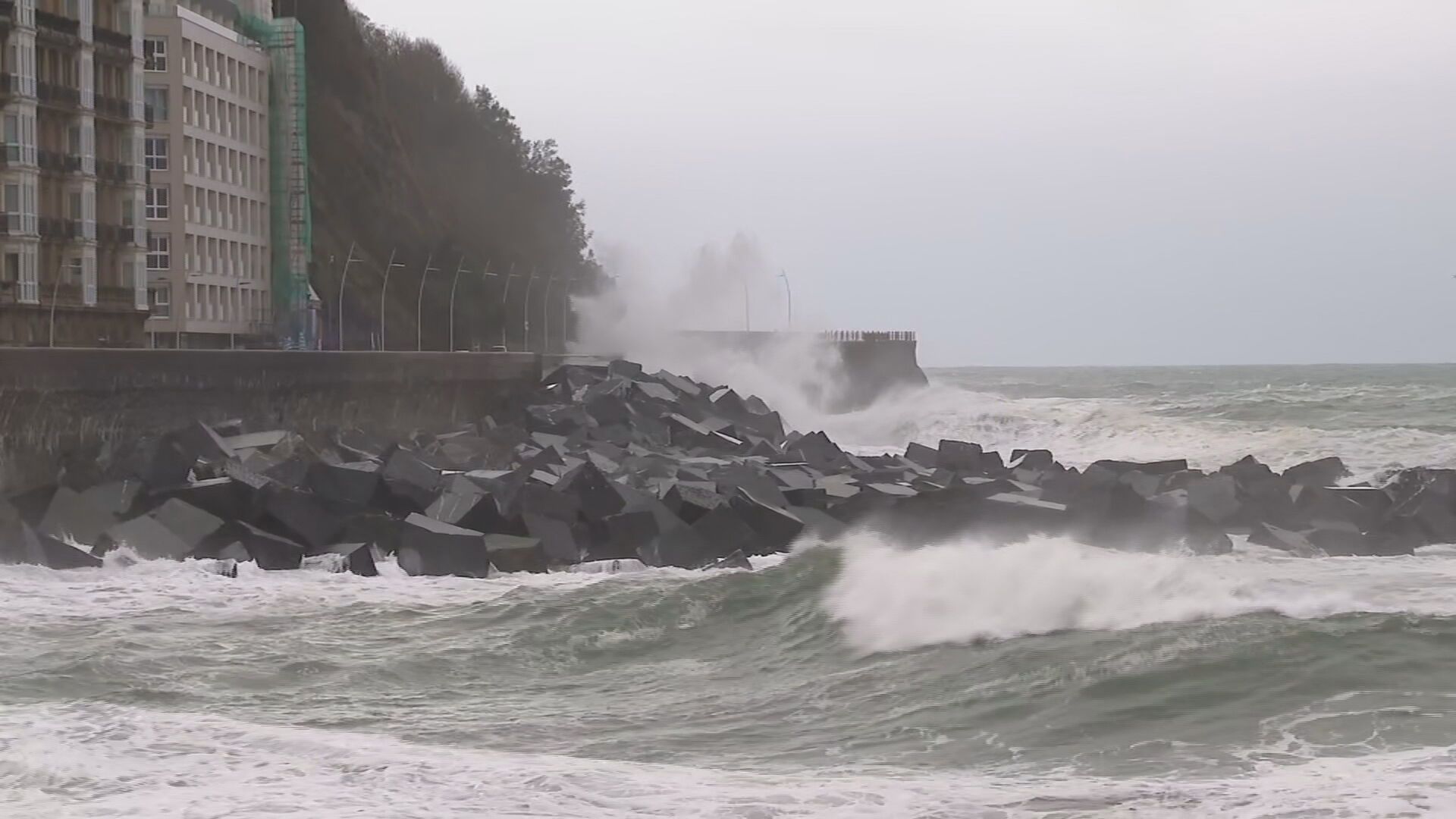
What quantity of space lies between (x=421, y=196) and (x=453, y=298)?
421 cm

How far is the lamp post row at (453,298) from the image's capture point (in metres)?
61.0

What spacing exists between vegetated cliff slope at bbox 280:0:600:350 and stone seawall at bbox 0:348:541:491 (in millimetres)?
31076

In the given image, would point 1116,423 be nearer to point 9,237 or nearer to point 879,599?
point 9,237

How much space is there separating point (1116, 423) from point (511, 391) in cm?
1594

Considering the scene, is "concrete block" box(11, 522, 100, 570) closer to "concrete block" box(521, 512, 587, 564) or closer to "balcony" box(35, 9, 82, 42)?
"concrete block" box(521, 512, 587, 564)

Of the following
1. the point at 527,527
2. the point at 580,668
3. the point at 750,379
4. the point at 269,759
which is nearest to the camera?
the point at 269,759

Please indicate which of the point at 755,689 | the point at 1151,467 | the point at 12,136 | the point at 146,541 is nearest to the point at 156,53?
the point at 12,136

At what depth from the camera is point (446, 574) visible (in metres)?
18.0

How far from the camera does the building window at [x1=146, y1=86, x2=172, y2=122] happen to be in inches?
2197

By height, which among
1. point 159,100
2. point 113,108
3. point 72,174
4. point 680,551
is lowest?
point 680,551

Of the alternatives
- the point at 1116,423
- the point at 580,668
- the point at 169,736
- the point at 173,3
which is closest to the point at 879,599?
the point at 580,668

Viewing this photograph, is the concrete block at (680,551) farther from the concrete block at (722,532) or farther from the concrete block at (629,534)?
the concrete block at (629,534)

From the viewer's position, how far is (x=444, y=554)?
18.1m

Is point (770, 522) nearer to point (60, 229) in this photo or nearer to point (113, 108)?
point (60, 229)
